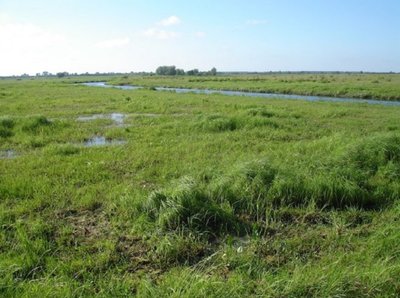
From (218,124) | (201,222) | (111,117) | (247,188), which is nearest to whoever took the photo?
(201,222)

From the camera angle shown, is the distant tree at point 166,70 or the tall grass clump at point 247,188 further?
the distant tree at point 166,70

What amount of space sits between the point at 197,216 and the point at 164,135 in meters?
9.23

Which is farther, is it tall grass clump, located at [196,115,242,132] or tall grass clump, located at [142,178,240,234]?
tall grass clump, located at [196,115,242,132]

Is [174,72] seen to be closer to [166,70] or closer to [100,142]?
[166,70]

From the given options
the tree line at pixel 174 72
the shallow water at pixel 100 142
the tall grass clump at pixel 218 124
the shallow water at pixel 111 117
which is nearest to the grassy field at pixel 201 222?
the shallow water at pixel 100 142

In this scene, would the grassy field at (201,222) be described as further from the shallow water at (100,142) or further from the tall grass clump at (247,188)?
the shallow water at (100,142)

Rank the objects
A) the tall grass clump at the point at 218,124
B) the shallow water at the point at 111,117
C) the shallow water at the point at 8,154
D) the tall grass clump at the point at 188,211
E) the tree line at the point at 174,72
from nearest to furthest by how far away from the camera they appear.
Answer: the tall grass clump at the point at 188,211 < the shallow water at the point at 8,154 < the tall grass clump at the point at 218,124 < the shallow water at the point at 111,117 < the tree line at the point at 174,72

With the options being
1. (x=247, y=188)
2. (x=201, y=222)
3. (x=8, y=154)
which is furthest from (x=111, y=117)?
(x=201, y=222)

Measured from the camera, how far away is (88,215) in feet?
22.2

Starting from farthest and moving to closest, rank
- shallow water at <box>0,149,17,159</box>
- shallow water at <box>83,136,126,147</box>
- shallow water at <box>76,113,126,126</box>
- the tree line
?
1. the tree line
2. shallow water at <box>76,113,126,126</box>
3. shallow water at <box>83,136,126,147</box>
4. shallow water at <box>0,149,17,159</box>

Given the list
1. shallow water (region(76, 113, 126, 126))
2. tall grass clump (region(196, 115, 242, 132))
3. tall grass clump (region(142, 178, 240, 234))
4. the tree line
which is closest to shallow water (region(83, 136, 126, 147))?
tall grass clump (region(196, 115, 242, 132))

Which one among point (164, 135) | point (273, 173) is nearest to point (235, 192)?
point (273, 173)

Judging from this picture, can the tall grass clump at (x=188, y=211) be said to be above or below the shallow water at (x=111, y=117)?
below

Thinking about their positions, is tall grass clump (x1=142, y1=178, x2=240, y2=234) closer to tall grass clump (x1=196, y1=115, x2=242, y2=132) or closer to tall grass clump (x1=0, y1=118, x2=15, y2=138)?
tall grass clump (x1=196, y1=115, x2=242, y2=132)
